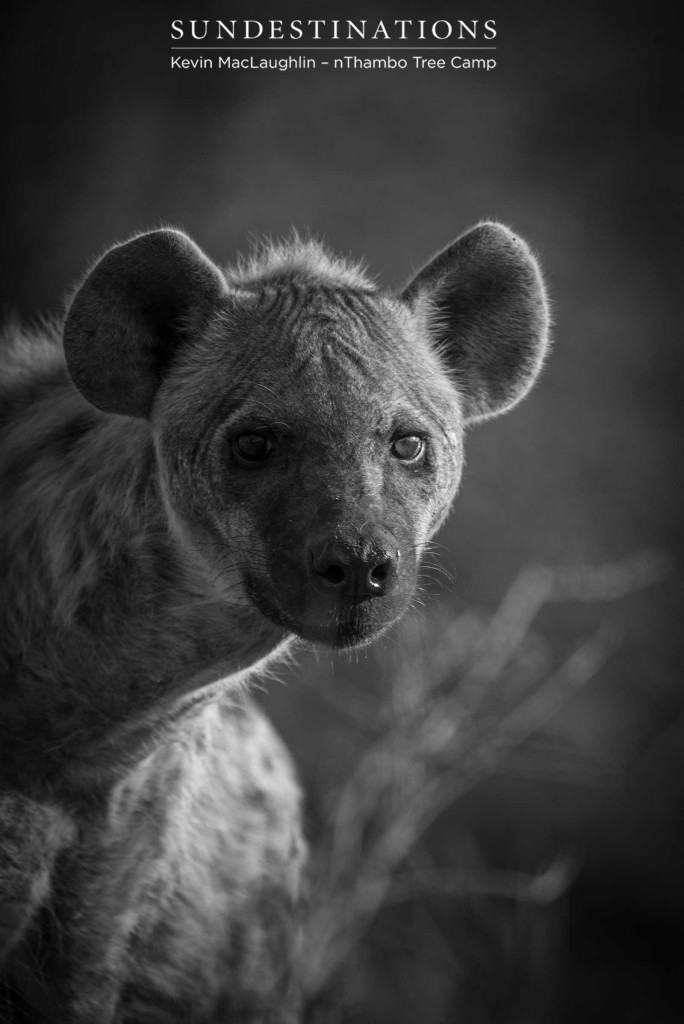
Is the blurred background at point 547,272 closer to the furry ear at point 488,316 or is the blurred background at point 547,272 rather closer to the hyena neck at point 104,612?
the furry ear at point 488,316

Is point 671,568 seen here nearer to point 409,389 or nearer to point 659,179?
point 659,179

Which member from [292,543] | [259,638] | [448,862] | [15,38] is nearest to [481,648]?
[259,638]

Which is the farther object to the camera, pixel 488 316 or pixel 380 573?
pixel 488 316

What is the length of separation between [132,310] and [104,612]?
0.45 meters

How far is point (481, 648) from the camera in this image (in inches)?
122

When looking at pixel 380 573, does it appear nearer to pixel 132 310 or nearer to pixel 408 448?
pixel 408 448

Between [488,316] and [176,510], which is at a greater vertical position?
[488,316]

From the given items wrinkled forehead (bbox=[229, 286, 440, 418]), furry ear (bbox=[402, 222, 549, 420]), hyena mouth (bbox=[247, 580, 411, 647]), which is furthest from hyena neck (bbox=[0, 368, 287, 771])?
furry ear (bbox=[402, 222, 549, 420])

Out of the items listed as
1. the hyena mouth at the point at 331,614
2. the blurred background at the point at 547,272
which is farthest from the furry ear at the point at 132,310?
the blurred background at the point at 547,272

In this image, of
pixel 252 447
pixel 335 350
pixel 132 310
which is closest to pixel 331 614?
pixel 252 447

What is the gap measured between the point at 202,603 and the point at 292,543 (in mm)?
274

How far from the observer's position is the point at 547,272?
5395mm

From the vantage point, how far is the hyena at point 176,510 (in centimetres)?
176

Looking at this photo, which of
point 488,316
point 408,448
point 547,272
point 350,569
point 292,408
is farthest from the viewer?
point 547,272
